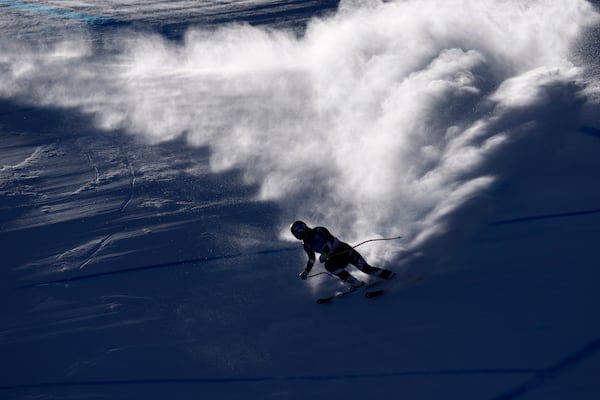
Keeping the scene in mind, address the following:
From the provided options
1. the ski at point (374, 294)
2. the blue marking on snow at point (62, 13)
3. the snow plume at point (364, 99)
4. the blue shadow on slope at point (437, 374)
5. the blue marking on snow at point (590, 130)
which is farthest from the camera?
the blue marking on snow at point (62, 13)

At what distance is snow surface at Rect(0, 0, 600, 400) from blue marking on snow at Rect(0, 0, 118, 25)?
1698 millimetres

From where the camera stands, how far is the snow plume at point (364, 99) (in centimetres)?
716

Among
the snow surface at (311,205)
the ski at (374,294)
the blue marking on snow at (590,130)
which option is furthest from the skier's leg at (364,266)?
the blue marking on snow at (590,130)

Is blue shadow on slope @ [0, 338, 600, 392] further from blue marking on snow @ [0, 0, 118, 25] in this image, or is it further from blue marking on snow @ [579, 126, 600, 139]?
blue marking on snow @ [0, 0, 118, 25]

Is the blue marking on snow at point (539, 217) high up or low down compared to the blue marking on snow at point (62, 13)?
down

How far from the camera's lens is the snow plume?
7.16m

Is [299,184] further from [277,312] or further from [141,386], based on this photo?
[141,386]

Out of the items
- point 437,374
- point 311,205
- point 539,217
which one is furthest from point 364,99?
point 437,374

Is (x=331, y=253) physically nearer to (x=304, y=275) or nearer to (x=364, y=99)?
(x=304, y=275)

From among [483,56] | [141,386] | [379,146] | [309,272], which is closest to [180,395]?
[141,386]

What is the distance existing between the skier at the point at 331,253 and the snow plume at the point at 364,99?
384 mm

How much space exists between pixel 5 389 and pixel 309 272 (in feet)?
8.72

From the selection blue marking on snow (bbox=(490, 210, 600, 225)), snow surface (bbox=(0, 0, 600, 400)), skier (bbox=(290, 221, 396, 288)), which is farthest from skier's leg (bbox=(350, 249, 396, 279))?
blue marking on snow (bbox=(490, 210, 600, 225))

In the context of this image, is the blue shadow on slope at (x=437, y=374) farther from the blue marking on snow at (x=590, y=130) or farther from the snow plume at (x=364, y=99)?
the blue marking on snow at (x=590, y=130)
